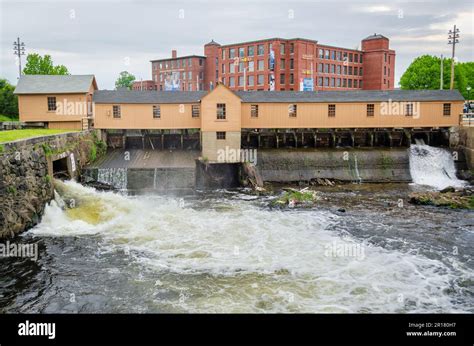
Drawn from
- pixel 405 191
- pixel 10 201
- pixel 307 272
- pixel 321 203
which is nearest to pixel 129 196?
pixel 10 201

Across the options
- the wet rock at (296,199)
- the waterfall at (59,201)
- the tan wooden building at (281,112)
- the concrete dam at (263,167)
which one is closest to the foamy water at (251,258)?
the waterfall at (59,201)

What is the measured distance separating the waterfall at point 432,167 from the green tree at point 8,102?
127 ft

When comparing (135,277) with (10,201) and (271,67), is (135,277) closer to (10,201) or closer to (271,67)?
(10,201)

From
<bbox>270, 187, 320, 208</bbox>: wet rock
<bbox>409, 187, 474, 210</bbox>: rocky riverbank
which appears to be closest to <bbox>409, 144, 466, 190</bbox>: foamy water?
<bbox>409, 187, 474, 210</bbox>: rocky riverbank

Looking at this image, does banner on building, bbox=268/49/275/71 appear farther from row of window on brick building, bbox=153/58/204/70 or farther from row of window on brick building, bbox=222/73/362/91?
row of window on brick building, bbox=153/58/204/70

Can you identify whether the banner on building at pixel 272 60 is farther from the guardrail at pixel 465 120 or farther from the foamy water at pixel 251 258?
the foamy water at pixel 251 258

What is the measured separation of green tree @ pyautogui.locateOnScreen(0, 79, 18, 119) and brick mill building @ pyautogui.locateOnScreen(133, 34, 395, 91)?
109 feet

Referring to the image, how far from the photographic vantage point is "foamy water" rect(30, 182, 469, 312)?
13133mm

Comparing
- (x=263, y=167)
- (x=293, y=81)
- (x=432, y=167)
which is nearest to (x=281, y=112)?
(x=263, y=167)

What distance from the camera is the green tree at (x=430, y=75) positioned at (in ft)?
217

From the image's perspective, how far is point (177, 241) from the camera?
18781 mm

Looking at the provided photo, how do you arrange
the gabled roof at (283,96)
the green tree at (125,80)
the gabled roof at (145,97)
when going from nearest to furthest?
the gabled roof at (145,97)
the gabled roof at (283,96)
the green tree at (125,80)

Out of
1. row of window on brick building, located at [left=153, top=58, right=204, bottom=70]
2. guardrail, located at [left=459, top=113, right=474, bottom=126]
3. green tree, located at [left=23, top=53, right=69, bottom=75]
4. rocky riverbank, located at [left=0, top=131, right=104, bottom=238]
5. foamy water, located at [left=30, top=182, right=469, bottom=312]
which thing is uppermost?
row of window on brick building, located at [left=153, top=58, right=204, bottom=70]

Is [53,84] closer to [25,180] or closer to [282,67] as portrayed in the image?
[25,180]
